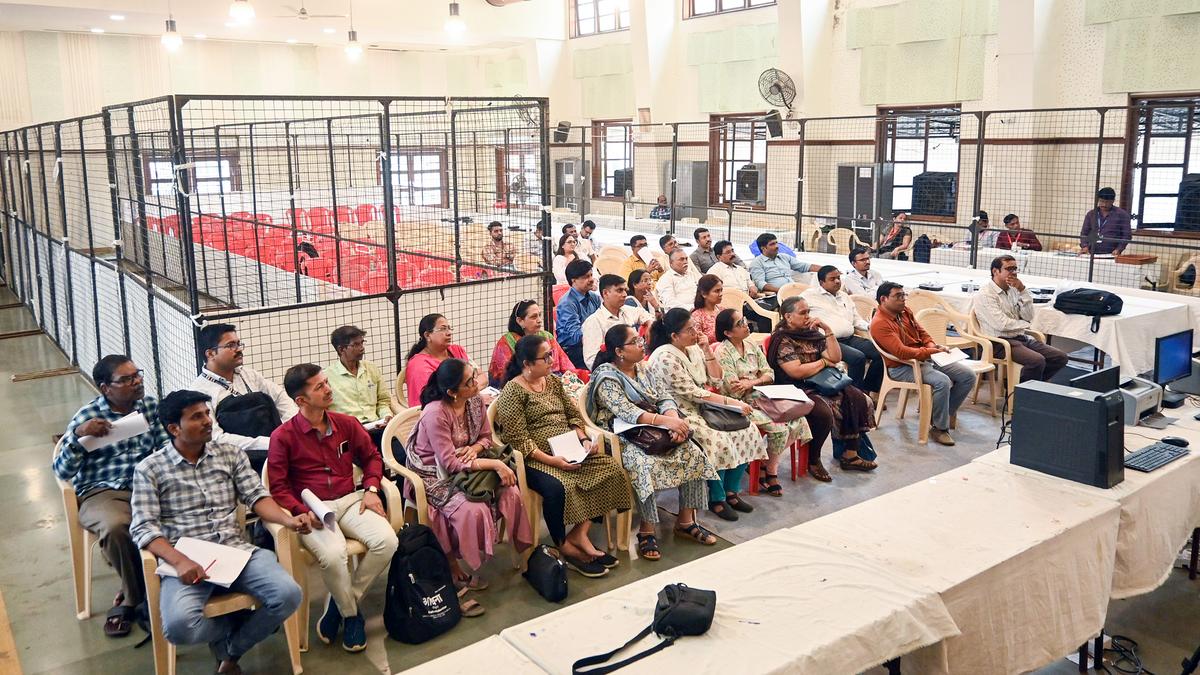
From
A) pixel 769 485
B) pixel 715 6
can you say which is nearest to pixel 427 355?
pixel 769 485

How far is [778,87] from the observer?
13.0 metres

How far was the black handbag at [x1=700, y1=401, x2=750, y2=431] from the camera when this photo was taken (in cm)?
480

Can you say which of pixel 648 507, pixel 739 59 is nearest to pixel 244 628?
pixel 648 507

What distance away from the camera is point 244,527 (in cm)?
375

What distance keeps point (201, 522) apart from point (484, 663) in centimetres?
162

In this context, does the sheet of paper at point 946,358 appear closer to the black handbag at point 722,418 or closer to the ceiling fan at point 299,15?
the black handbag at point 722,418

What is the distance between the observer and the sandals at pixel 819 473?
5.46m

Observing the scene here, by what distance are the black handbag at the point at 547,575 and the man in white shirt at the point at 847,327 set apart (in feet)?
10.5

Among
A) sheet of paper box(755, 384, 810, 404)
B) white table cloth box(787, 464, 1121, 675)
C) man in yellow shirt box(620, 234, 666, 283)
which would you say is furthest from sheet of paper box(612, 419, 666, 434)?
man in yellow shirt box(620, 234, 666, 283)

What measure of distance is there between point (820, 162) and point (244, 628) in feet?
39.5

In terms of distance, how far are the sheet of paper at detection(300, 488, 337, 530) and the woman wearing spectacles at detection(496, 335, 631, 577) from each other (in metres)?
1.00

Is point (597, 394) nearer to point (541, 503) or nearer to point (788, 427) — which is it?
point (541, 503)

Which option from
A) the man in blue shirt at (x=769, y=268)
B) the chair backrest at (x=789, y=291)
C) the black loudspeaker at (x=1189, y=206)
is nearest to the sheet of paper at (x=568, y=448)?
the chair backrest at (x=789, y=291)

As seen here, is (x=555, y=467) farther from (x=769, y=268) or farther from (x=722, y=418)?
(x=769, y=268)
